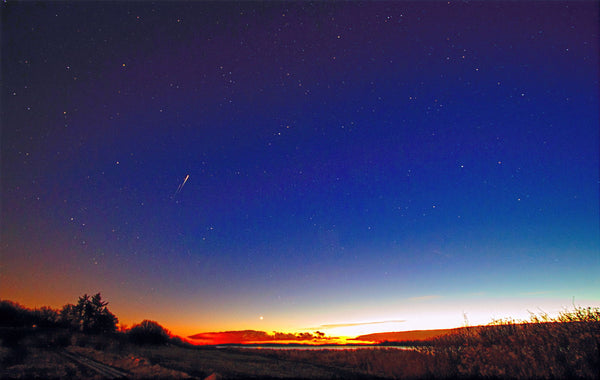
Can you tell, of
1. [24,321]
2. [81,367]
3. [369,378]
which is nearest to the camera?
[369,378]

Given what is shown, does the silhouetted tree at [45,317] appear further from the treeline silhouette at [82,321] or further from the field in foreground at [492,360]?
the field in foreground at [492,360]

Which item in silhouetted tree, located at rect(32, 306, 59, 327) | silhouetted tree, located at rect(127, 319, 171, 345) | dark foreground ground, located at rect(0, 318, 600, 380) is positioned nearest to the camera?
dark foreground ground, located at rect(0, 318, 600, 380)

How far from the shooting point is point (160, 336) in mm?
53781

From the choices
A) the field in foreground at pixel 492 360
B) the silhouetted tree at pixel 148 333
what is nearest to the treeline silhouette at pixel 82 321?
the silhouetted tree at pixel 148 333

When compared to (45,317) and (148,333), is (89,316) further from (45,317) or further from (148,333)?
(148,333)

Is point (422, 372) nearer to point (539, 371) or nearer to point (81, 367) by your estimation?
point (539, 371)

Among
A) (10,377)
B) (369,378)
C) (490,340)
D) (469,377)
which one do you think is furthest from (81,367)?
(490,340)

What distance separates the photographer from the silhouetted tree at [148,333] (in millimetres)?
51250

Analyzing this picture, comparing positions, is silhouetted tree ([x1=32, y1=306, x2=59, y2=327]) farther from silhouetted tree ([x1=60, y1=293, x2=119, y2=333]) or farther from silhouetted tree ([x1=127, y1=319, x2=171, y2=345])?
silhouetted tree ([x1=127, y1=319, x2=171, y2=345])

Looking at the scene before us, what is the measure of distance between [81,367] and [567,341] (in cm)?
2604

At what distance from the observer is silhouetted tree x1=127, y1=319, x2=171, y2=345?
2018 inches

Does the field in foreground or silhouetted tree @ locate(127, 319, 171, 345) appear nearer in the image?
the field in foreground

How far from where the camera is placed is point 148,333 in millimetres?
52375

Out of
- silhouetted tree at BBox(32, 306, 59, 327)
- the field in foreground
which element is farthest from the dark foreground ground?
silhouetted tree at BBox(32, 306, 59, 327)
